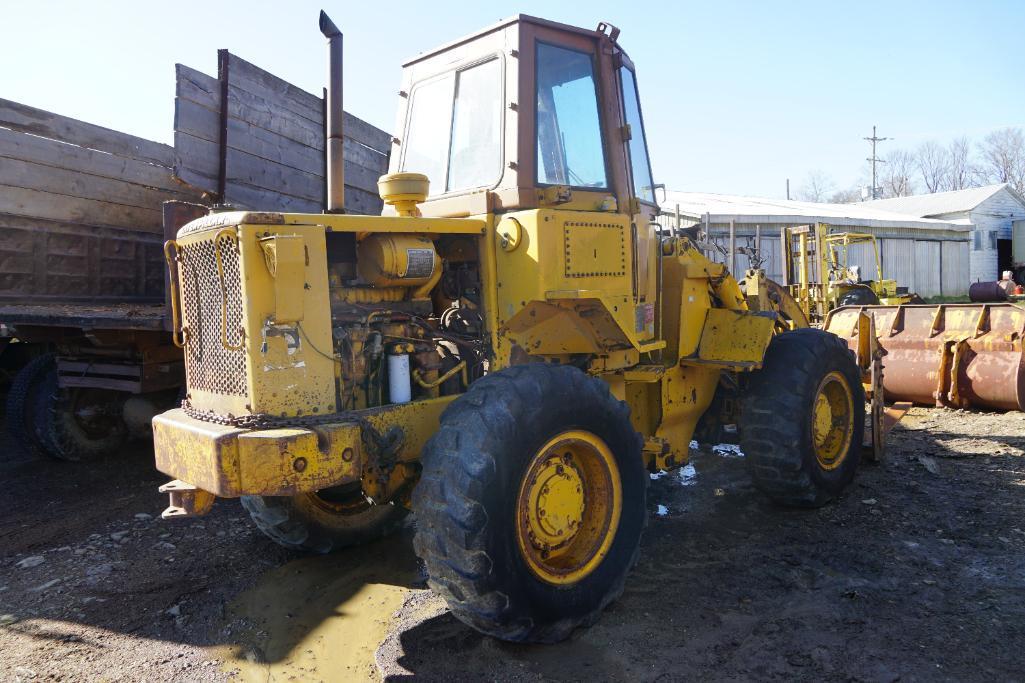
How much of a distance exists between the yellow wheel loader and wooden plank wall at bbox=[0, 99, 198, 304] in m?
3.57

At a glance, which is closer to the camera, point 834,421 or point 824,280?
point 834,421

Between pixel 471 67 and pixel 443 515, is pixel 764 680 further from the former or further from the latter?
pixel 471 67

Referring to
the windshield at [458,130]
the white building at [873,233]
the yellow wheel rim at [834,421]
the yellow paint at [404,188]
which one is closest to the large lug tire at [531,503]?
the yellow paint at [404,188]

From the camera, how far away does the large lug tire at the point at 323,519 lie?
4.25 metres

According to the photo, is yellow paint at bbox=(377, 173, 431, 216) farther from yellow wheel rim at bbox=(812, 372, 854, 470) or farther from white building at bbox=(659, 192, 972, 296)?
white building at bbox=(659, 192, 972, 296)

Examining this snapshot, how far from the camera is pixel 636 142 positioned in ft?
16.3

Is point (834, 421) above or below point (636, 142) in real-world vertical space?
below

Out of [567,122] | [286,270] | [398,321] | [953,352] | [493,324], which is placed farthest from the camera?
[953,352]

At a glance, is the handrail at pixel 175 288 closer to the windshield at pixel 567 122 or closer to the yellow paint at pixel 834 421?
the windshield at pixel 567 122

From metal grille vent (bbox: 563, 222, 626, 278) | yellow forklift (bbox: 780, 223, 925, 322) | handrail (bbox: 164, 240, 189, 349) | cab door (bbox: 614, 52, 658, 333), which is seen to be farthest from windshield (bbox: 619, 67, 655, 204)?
yellow forklift (bbox: 780, 223, 925, 322)

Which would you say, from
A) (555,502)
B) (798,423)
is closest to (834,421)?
(798,423)

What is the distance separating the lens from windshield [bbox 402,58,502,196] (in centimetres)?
426

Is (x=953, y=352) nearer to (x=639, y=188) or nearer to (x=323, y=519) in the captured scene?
(x=639, y=188)

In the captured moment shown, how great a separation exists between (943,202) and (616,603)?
3657 centimetres
